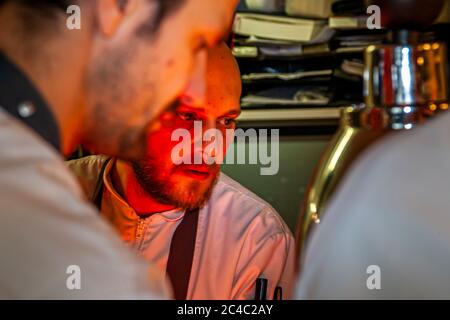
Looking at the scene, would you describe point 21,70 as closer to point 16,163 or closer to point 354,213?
point 16,163

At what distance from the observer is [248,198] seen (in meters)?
1.18

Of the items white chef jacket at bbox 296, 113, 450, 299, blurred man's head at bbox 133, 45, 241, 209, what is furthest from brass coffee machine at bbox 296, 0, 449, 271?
blurred man's head at bbox 133, 45, 241, 209

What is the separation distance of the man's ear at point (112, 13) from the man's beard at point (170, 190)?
0.48 metres

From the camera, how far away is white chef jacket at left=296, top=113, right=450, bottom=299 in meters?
0.35

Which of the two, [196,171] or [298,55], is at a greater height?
[298,55]

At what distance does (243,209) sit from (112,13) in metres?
0.75

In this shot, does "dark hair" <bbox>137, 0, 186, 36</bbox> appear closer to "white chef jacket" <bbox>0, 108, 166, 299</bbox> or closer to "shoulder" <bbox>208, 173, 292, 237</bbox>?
"white chef jacket" <bbox>0, 108, 166, 299</bbox>

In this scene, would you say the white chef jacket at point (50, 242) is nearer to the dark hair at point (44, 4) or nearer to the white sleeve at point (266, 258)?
the dark hair at point (44, 4)

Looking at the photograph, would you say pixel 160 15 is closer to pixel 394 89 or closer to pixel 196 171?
pixel 394 89

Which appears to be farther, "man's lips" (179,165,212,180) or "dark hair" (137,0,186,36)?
"man's lips" (179,165,212,180)

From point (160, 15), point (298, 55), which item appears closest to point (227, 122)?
point (298, 55)

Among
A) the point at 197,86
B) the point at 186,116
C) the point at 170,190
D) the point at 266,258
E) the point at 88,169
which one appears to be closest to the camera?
the point at 197,86

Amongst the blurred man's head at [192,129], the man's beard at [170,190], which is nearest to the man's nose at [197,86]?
the blurred man's head at [192,129]

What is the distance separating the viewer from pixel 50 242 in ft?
1.17
